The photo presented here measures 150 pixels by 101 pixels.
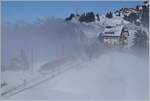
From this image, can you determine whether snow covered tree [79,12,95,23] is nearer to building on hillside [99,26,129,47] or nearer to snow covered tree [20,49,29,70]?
building on hillside [99,26,129,47]

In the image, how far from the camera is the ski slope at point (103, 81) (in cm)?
280

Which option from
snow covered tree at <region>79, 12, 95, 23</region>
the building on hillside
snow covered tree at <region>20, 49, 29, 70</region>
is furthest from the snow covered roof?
snow covered tree at <region>20, 49, 29, 70</region>

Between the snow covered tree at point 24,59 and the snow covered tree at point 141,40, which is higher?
the snow covered tree at point 141,40

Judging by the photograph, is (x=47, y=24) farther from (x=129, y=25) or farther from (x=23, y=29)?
(x=129, y=25)

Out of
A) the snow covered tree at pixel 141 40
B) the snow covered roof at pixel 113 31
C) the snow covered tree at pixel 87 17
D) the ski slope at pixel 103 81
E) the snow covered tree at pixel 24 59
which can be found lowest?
the ski slope at pixel 103 81

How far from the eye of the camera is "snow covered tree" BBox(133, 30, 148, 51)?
9.20 feet

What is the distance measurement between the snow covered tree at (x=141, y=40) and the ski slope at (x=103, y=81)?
0.07m

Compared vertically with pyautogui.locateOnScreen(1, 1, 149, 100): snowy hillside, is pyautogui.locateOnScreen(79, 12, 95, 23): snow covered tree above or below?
above

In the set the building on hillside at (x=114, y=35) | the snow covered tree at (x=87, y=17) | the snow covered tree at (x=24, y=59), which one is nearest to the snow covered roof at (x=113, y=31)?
the building on hillside at (x=114, y=35)

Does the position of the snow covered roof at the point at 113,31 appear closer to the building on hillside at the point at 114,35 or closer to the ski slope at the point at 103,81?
the building on hillside at the point at 114,35

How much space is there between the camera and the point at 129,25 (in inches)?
110

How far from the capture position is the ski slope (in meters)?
2.80

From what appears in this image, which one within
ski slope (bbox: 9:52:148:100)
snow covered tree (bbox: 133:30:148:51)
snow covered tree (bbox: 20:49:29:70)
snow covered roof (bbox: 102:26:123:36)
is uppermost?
snow covered roof (bbox: 102:26:123:36)

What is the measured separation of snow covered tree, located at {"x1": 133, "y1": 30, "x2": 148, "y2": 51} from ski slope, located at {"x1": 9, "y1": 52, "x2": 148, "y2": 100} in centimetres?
7
